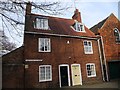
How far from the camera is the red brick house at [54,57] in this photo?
50.5 ft

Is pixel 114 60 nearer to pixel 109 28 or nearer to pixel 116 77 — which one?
pixel 116 77

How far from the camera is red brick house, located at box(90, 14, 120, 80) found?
20031mm

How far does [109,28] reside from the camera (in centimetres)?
2159

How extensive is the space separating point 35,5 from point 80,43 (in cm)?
1319

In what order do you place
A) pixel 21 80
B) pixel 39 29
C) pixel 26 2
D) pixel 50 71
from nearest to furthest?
pixel 26 2 < pixel 21 80 < pixel 50 71 < pixel 39 29

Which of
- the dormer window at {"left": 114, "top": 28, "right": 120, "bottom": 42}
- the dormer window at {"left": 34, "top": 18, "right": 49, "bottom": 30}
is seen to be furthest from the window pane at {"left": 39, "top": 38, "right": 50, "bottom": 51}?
the dormer window at {"left": 114, "top": 28, "right": 120, "bottom": 42}

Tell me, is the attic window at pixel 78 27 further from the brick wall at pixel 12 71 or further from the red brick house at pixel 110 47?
the brick wall at pixel 12 71

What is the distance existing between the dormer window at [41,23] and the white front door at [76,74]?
569 centimetres

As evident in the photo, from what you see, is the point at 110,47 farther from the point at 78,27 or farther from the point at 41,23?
the point at 41,23

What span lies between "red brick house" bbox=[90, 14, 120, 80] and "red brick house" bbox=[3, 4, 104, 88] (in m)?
1.08

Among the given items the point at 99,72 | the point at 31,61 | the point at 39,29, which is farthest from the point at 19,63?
the point at 99,72

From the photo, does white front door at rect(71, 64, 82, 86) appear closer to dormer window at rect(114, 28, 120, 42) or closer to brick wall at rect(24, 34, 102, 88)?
brick wall at rect(24, 34, 102, 88)

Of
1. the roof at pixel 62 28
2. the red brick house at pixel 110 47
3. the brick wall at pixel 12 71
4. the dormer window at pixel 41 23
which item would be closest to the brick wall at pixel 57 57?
the brick wall at pixel 12 71

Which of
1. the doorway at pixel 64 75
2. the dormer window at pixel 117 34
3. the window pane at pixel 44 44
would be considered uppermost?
the dormer window at pixel 117 34
